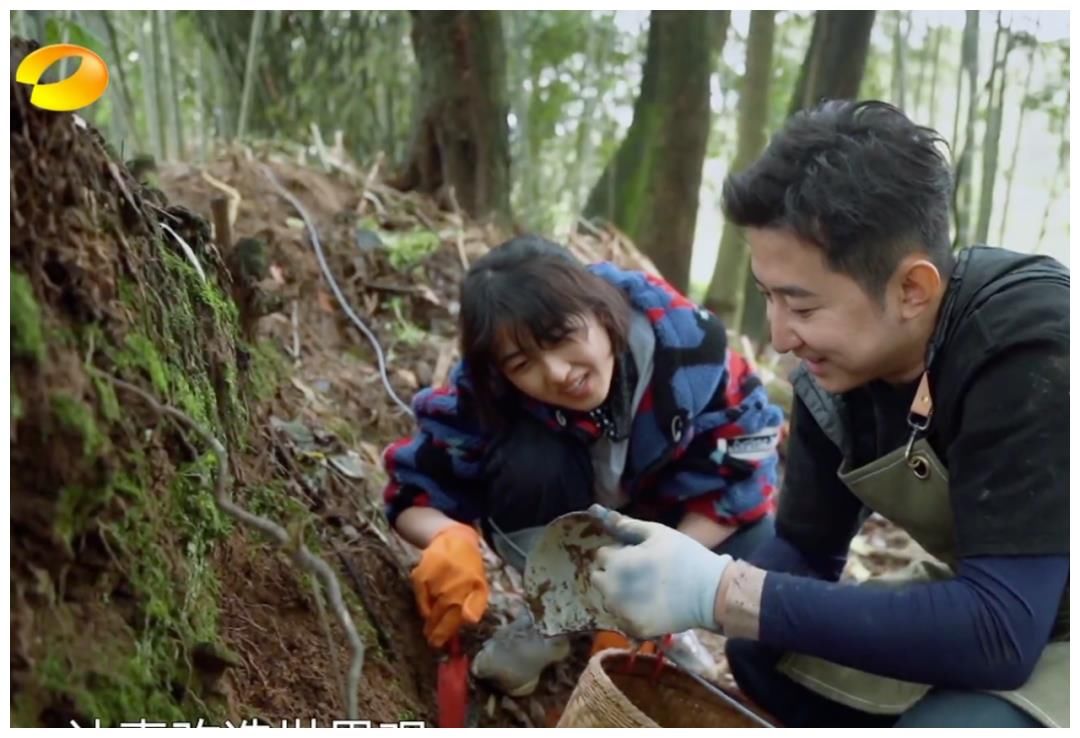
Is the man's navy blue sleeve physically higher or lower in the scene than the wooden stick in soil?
lower

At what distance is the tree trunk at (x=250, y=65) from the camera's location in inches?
237

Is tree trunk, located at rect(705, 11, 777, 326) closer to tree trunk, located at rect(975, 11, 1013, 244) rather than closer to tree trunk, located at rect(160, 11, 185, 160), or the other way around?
tree trunk, located at rect(975, 11, 1013, 244)

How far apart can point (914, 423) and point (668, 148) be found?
4047mm

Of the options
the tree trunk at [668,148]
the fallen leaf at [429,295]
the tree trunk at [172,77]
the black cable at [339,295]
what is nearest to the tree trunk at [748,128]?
the tree trunk at [668,148]

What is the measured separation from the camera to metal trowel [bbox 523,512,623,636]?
176cm

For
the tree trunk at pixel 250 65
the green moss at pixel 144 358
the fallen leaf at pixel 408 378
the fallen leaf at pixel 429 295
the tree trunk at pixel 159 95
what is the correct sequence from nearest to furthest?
the green moss at pixel 144 358
the fallen leaf at pixel 408 378
the fallen leaf at pixel 429 295
the tree trunk at pixel 159 95
the tree trunk at pixel 250 65

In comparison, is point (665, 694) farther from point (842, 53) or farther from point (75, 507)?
point (842, 53)

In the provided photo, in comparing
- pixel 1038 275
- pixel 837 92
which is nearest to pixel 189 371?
pixel 1038 275

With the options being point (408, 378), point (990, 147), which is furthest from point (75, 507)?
point (990, 147)

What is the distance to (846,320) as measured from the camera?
1.55 metres

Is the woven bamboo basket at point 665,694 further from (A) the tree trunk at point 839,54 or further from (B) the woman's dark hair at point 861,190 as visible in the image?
(A) the tree trunk at point 839,54

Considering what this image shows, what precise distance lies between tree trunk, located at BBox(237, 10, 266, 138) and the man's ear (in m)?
4.99

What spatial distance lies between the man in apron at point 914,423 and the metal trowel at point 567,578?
10 centimetres

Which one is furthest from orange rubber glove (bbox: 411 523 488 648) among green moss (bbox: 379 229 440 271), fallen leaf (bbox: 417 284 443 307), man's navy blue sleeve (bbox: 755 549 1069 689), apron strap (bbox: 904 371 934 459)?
green moss (bbox: 379 229 440 271)
